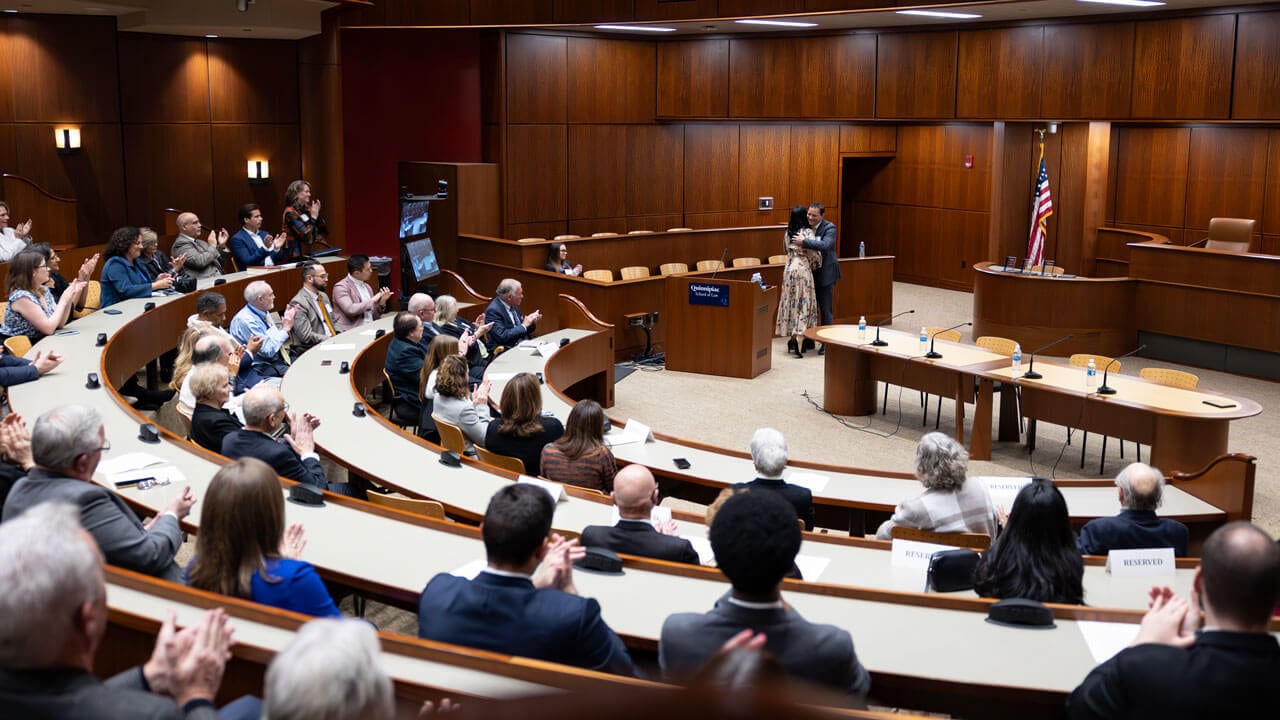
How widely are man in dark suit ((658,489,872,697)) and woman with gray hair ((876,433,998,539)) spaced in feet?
7.24

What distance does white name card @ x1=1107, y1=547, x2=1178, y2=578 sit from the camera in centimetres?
399

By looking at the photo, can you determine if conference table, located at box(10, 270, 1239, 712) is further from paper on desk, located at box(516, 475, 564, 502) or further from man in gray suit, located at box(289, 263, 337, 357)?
man in gray suit, located at box(289, 263, 337, 357)

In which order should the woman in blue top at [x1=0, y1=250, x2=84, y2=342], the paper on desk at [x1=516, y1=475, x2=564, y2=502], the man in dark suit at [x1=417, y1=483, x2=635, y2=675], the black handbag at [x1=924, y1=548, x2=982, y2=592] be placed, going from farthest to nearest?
the woman in blue top at [x1=0, y1=250, x2=84, y2=342], the paper on desk at [x1=516, y1=475, x2=564, y2=502], the black handbag at [x1=924, y1=548, x2=982, y2=592], the man in dark suit at [x1=417, y1=483, x2=635, y2=675]

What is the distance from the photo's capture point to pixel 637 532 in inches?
153

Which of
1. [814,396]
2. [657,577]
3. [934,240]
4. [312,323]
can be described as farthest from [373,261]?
[657,577]

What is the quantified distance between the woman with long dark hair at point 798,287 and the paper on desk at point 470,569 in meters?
8.46

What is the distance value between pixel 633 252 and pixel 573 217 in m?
1.79

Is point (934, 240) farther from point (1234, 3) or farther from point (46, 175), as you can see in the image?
point (46, 175)

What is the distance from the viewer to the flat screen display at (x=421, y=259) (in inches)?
426

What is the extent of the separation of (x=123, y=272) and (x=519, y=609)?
723 cm

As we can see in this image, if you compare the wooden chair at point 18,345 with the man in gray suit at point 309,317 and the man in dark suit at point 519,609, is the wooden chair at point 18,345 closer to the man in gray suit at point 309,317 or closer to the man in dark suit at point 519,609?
the man in gray suit at point 309,317

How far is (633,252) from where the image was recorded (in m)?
13.2

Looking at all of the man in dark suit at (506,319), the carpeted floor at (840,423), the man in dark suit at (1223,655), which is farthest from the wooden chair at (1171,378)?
the man in dark suit at (1223,655)

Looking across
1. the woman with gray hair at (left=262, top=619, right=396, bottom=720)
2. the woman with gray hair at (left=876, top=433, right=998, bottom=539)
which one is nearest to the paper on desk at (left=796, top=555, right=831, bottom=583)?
the woman with gray hair at (left=876, top=433, right=998, bottom=539)
